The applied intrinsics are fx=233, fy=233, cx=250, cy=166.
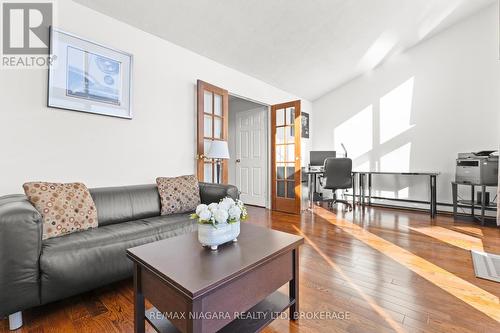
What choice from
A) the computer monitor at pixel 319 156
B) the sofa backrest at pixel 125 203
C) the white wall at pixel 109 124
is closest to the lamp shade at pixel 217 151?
the white wall at pixel 109 124

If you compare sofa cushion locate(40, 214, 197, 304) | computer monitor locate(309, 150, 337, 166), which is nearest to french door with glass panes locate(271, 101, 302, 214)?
computer monitor locate(309, 150, 337, 166)

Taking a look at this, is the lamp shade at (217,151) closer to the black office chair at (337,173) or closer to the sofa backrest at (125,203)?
the sofa backrest at (125,203)

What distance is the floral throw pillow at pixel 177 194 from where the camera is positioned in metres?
2.36

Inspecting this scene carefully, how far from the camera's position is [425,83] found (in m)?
4.12

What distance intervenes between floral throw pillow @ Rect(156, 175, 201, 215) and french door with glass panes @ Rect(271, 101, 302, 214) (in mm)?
2084

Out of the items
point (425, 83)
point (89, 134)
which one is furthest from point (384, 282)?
point (425, 83)

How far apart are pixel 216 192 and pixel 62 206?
4.27 ft

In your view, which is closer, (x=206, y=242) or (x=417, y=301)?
(x=206, y=242)

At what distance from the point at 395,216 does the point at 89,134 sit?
4352 mm

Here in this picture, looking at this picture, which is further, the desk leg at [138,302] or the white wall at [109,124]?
the white wall at [109,124]

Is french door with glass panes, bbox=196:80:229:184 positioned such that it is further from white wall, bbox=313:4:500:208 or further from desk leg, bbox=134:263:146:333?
white wall, bbox=313:4:500:208

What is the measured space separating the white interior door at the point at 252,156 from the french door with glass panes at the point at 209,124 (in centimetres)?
138

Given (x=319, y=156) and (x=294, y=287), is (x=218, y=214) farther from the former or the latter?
(x=319, y=156)

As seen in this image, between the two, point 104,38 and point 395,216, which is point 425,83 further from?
point 104,38
